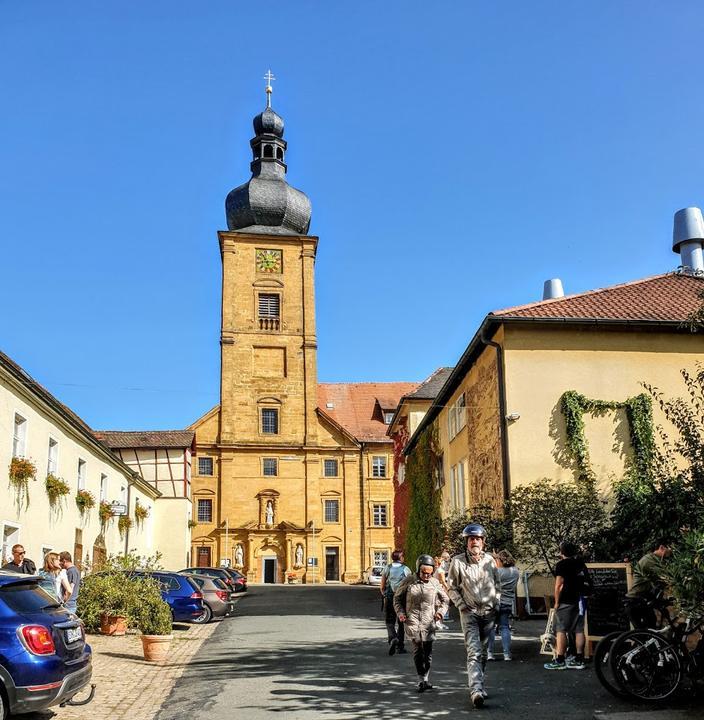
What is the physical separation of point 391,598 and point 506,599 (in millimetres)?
2255

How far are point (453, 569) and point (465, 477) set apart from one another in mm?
17379

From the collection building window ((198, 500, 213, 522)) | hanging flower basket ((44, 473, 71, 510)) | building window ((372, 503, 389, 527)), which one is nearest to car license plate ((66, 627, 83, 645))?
hanging flower basket ((44, 473, 71, 510))

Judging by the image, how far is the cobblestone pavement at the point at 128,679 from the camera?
359 inches

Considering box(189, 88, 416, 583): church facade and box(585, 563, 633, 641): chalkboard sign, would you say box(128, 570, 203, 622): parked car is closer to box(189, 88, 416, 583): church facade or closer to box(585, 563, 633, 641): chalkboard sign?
box(585, 563, 633, 641): chalkboard sign

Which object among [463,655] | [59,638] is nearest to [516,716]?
[59,638]

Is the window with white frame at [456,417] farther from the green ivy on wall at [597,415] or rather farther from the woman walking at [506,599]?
the woman walking at [506,599]

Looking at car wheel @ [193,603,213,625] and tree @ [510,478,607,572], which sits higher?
tree @ [510,478,607,572]

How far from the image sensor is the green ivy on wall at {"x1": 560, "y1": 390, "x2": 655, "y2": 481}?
21.0 meters

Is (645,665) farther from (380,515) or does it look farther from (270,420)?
(380,515)

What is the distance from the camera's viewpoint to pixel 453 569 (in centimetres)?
933

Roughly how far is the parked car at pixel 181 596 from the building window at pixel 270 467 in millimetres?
40544

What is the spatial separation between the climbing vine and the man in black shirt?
18782mm

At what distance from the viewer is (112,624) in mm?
16703

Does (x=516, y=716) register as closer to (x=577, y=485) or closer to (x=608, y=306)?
(x=577, y=485)
